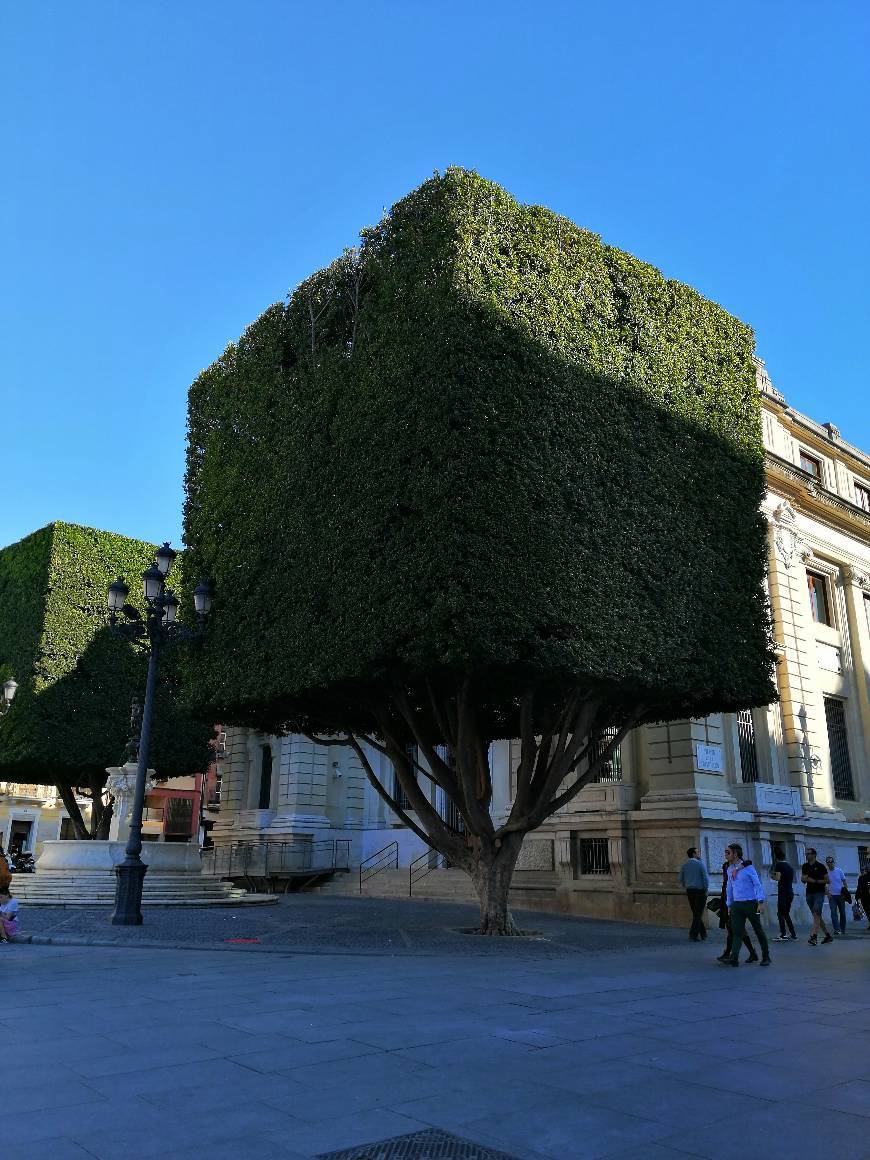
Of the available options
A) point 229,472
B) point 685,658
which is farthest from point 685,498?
point 229,472

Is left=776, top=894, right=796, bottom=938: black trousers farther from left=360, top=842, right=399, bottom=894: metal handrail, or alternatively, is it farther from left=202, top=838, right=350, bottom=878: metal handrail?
left=202, top=838, right=350, bottom=878: metal handrail

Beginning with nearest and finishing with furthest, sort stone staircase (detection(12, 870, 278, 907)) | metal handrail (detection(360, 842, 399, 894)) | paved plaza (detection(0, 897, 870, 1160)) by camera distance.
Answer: paved plaza (detection(0, 897, 870, 1160)) < stone staircase (detection(12, 870, 278, 907)) < metal handrail (detection(360, 842, 399, 894))

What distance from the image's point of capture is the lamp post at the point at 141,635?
15211 millimetres

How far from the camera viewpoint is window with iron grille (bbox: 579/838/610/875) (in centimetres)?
2305

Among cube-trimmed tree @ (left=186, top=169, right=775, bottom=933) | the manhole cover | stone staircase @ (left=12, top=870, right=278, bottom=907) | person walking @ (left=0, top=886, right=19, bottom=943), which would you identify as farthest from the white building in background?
the manhole cover

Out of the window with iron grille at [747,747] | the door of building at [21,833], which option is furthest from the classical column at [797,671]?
the door of building at [21,833]

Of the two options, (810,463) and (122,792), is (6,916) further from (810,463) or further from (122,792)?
Answer: (810,463)

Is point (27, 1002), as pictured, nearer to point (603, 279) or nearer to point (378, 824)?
point (603, 279)

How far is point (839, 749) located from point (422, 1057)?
2566 centimetres

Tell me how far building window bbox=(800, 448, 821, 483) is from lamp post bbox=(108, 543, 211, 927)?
20.8 meters

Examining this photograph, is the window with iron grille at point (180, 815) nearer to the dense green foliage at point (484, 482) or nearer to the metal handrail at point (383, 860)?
the metal handrail at point (383, 860)

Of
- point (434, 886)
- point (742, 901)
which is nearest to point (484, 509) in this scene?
point (742, 901)

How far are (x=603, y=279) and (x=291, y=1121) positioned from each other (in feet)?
52.0

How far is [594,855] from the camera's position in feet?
76.7
